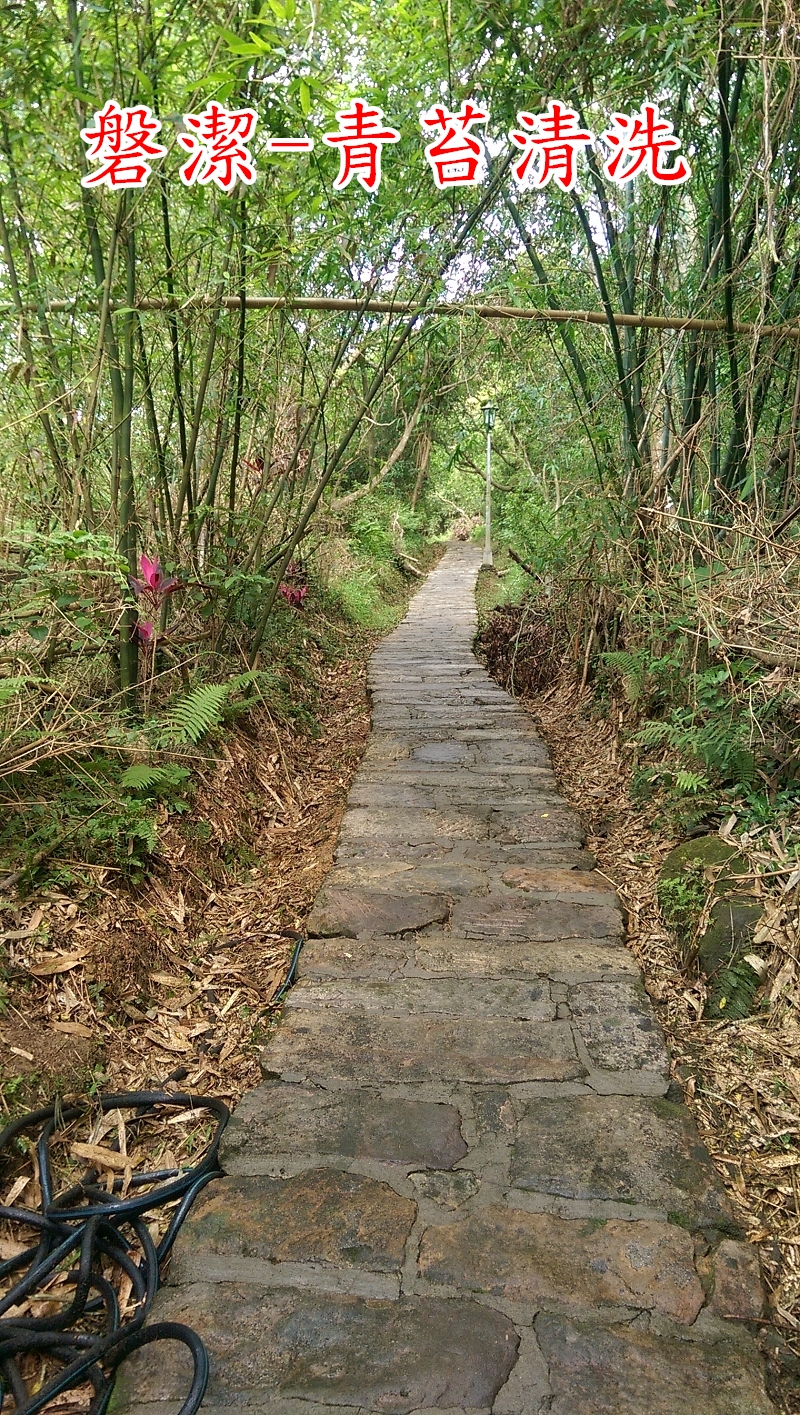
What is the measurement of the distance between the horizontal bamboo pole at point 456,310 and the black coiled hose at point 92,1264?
104 inches

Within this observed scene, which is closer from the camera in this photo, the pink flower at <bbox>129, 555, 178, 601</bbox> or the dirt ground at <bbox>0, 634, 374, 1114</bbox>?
the dirt ground at <bbox>0, 634, 374, 1114</bbox>

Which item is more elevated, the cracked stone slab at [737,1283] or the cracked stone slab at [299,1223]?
the cracked stone slab at [737,1283]

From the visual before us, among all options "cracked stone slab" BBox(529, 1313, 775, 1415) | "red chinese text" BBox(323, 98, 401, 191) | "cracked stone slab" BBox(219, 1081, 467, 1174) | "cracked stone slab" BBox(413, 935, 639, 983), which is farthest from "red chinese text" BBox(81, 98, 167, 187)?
"cracked stone slab" BBox(529, 1313, 775, 1415)

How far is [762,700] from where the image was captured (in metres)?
2.61

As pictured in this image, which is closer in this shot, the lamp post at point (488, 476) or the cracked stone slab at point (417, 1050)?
the cracked stone slab at point (417, 1050)

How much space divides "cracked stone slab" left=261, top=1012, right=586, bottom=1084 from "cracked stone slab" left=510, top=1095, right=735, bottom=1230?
0.13 m

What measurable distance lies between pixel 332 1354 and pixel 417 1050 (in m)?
0.73

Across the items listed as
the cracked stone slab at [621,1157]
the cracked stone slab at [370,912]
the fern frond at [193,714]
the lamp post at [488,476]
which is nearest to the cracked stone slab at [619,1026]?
the cracked stone slab at [621,1157]

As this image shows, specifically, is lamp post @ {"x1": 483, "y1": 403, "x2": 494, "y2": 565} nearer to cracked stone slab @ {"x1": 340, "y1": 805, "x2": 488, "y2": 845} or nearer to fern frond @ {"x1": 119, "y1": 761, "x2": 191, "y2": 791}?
cracked stone slab @ {"x1": 340, "y1": 805, "x2": 488, "y2": 845}

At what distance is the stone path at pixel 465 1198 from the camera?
3.91 feet

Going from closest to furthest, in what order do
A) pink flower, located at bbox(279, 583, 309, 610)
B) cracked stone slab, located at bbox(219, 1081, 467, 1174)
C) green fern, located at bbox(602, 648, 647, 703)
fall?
1. cracked stone slab, located at bbox(219, 1081, 467, 1174)
2. green fern, located at bbox(602, 648, 647, 703)
3. pink flower, located at bbox(279, 583, 309, 610)

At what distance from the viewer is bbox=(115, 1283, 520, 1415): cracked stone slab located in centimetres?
116

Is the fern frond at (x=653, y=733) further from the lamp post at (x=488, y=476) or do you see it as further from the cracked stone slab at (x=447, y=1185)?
the lamp post at (x=488, y=476)

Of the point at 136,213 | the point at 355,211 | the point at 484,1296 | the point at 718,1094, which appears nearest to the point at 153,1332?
the point at 484,1296
